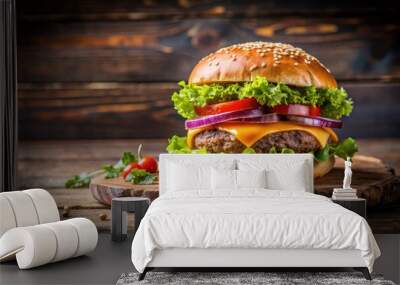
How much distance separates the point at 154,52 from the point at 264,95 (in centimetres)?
215

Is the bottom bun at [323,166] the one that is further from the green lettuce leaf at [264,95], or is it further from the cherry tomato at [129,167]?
the cherry tomato at [129,167]

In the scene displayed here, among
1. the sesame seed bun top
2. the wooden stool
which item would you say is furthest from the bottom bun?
the wooden stool

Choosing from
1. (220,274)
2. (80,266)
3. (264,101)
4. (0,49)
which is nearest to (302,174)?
(264,101)

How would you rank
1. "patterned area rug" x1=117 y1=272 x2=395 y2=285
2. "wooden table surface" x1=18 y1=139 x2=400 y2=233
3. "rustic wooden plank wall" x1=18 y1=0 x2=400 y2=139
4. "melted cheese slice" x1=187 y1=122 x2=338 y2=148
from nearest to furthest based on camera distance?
"patterned area rug" x1=117 y1=272 x2=395 y2=285 < "melted cheese slice" x1=187 y1=122 x2=338 y2=148 < "wooden table surface" x1=18 y1=139 x2=400 y2=233 < "rustic wooden plank wall" x1=18 y1=0 x2=400 y2=139

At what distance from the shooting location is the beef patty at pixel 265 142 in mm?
6090

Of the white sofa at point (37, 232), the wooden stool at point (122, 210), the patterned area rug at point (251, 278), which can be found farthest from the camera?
the wooden stool at point (122, 210)

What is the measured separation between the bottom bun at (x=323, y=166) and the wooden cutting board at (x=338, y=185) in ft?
0.14

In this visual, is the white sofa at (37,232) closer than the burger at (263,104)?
Yes

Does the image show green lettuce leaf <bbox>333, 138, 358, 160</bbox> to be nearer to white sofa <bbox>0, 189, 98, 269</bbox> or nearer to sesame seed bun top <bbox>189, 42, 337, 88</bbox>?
sesame seed bun top <bbox>189, 42, 337, 88</bbox>

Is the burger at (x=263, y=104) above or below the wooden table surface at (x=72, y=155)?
above

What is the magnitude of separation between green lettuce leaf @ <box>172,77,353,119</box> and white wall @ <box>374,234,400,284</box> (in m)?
1.15

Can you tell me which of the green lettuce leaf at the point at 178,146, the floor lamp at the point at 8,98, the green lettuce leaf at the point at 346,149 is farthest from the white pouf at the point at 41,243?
the green lettuce leaf at the point at 346,149

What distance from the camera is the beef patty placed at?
6090mm

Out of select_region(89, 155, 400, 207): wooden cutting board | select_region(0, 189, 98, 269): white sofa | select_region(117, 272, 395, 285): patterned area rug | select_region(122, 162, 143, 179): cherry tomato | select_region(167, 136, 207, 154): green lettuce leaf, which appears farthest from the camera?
select_region(167, 136, 207, 154): green lettuce leaf
